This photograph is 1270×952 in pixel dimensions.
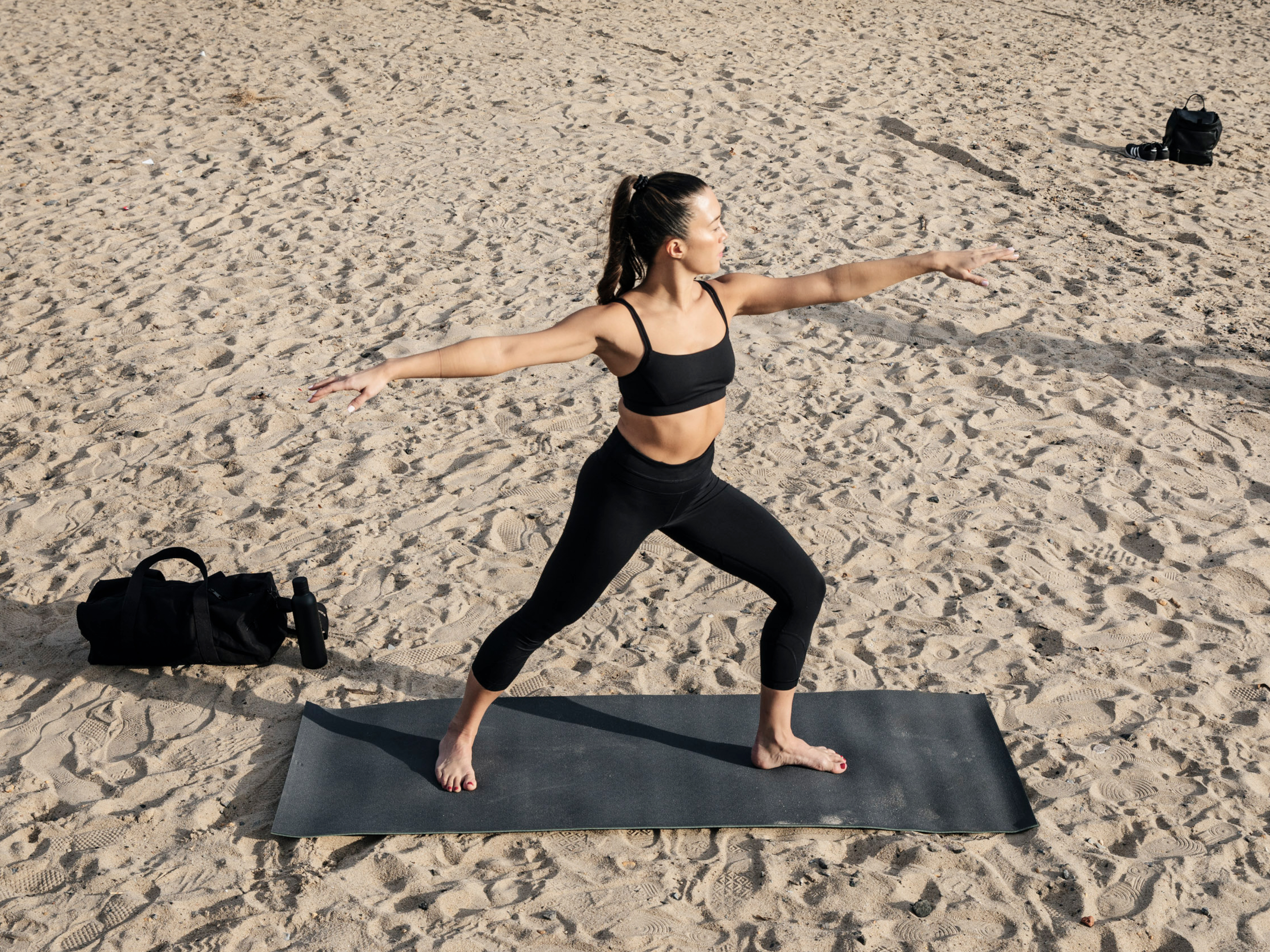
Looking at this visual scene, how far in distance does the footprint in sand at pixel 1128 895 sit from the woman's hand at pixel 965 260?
197cm

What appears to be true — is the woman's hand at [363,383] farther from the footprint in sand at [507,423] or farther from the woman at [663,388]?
the footprint in sand at [507,423]

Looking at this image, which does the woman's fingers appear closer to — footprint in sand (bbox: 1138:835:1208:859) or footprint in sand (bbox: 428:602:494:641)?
footprint in sand (bbox: 428:602:494:641)

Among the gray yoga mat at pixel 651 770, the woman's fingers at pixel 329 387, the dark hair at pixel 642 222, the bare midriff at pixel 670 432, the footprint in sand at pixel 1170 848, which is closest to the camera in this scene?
the woman's fingers at pixel 329 387

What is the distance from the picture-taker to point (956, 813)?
3.76m

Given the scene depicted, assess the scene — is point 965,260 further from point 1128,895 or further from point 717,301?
point 1128,895

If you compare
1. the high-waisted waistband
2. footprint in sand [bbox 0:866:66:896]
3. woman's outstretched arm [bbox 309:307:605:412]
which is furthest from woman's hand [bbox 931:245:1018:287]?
footprint in sand [bbox 0:866:66:896]

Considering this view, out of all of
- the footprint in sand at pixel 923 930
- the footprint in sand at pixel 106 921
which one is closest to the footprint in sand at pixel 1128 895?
the footprint in sand at pixel 923 930

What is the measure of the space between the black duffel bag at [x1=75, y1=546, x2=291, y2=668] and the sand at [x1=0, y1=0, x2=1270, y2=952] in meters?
0.13

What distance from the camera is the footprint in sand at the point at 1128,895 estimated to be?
11.2 ft

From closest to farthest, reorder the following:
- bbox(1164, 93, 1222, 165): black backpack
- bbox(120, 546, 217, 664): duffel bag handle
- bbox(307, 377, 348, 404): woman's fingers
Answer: bbox(307, 377, 348, 404): woman's fingers, bbox(120, 546, 217, 664): duffel bag handle, bbox(1164, 93, 1222, 165): black backpack

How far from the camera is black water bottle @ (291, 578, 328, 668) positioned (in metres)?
4.36

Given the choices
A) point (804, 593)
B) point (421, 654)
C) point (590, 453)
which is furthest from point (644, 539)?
point (590, 453)

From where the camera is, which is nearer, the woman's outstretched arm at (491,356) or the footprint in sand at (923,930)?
the woman's outstretched arm at (491,356)

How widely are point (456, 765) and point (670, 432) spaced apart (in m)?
1.51
